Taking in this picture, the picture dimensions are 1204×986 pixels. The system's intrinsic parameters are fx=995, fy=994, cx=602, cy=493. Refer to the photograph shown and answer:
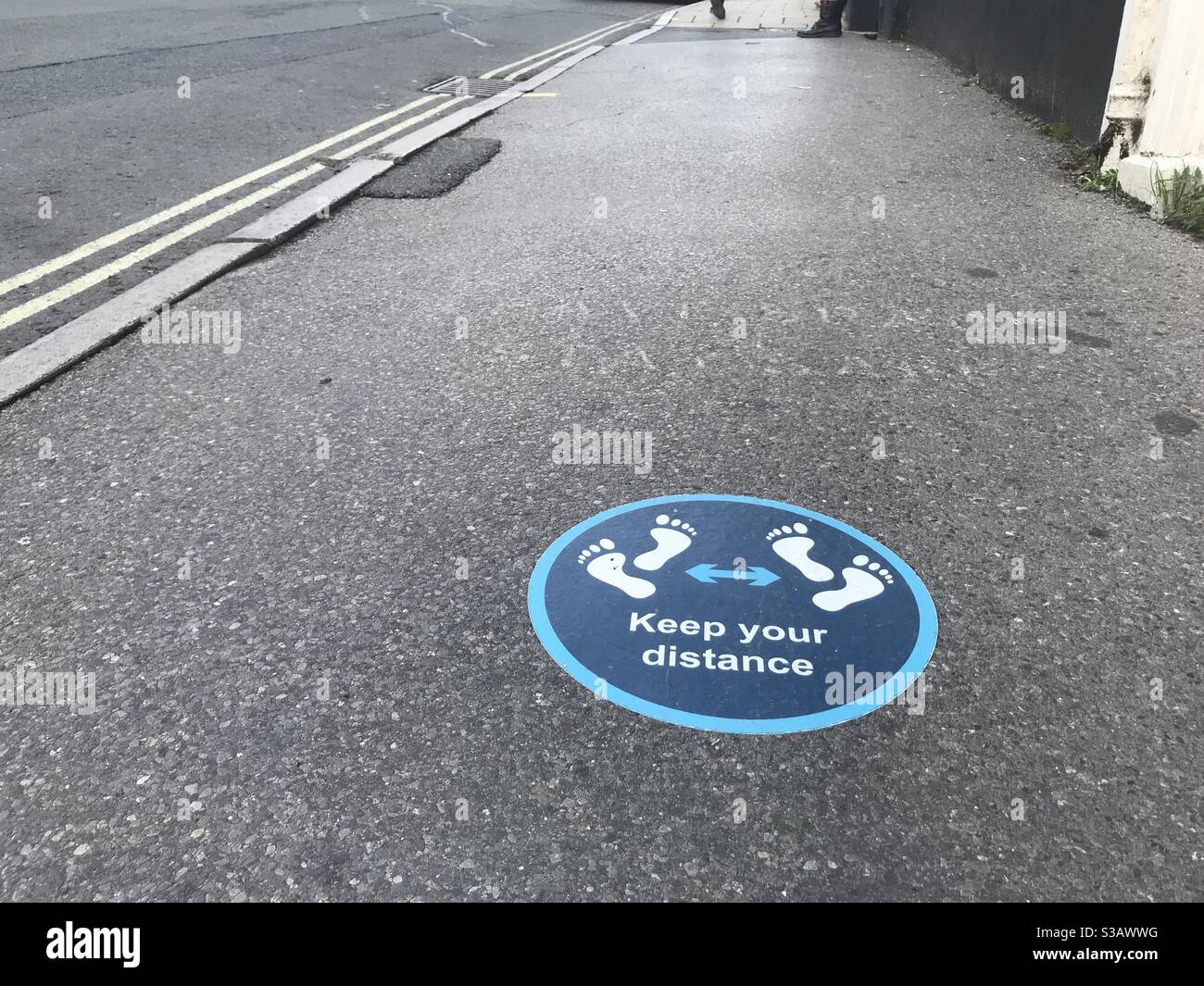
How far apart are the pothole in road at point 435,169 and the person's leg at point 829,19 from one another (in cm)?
890

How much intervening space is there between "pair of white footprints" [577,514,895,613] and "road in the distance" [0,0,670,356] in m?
2.93

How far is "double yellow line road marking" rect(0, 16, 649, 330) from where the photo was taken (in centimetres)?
466

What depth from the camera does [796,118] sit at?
8719mm

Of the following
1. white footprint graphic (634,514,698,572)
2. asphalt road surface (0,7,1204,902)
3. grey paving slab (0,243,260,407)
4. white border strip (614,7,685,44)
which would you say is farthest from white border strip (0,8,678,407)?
white border strip (614,7,685,44)

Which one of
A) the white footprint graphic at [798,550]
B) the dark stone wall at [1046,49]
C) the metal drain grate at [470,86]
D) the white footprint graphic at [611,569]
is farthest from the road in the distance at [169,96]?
the dark stone wall at [1046,49]

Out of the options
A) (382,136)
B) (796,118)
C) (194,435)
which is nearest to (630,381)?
(194,435)

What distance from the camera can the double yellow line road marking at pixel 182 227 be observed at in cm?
466

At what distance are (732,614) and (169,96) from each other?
8.52 meters

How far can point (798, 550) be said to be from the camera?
109 inches

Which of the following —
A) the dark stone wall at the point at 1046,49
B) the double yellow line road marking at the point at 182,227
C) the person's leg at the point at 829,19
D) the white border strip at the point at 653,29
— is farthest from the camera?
the white border strip at the point at 653,29

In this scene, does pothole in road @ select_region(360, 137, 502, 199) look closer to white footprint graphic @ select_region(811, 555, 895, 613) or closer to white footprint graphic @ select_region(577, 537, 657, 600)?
white footprint graphic @ select_region(577, 537, 657, 600)

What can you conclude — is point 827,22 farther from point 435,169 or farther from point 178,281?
point 178,281

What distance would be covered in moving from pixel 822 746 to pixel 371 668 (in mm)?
1044

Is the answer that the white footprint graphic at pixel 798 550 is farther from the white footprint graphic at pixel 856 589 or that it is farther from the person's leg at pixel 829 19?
the person's leg at pixel 829 19
